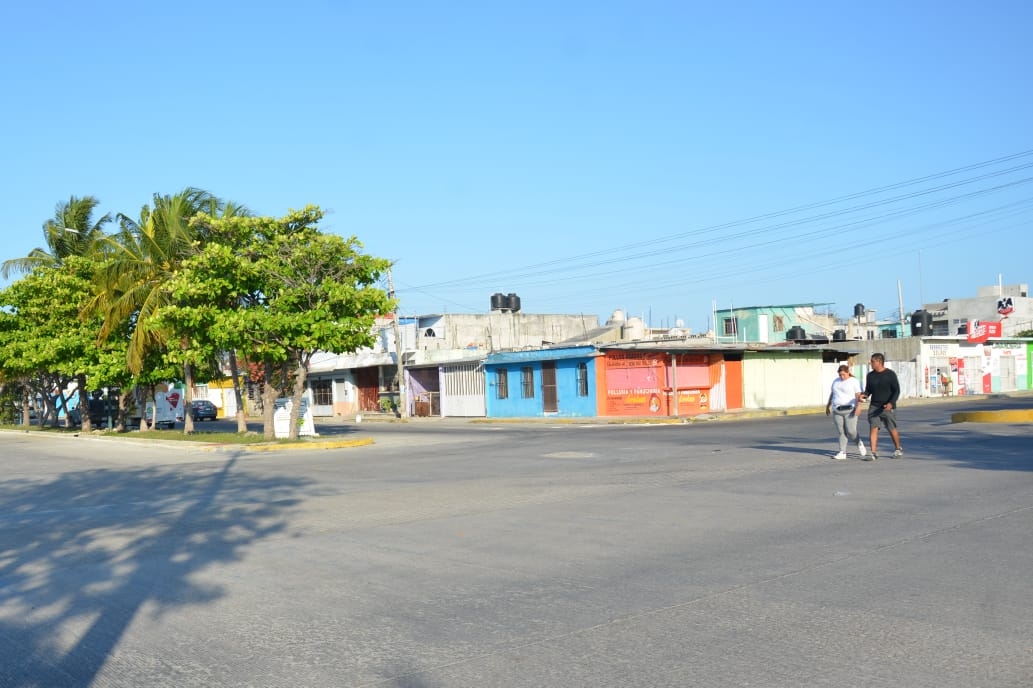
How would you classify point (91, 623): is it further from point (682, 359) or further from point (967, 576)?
point (682, 359)

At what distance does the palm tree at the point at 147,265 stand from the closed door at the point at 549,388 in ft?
52.4

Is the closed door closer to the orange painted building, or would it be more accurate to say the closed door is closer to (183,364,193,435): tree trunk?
the orange painted building

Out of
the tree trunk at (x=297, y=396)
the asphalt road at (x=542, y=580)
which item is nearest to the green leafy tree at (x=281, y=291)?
the tree trunk at (x=297, y=396)

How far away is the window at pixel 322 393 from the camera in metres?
61.3

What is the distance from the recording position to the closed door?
142 ft

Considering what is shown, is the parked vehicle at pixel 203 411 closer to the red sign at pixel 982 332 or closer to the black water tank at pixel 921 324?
the black water tank at pixel 921 324

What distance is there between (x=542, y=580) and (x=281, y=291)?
20.1 meters

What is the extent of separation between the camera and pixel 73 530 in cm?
1214

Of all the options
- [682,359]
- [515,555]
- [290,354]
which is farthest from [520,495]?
[682,359]

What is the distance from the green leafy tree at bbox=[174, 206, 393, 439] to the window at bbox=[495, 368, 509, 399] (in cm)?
1844

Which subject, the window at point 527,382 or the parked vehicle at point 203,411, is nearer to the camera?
the window at point 527,382

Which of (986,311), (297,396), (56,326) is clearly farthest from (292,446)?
(986,311)

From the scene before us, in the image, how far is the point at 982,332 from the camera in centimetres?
5600

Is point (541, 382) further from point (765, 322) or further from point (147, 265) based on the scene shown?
point (765, 322)
